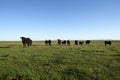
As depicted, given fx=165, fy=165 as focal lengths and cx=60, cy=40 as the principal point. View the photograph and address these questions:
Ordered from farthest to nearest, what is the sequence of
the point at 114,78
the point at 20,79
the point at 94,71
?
the point at 94,71
the point at 114,78
the point at 20,79

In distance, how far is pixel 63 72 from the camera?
12211 millimetres

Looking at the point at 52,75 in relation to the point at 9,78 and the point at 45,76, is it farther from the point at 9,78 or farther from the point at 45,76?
the point at 9,78

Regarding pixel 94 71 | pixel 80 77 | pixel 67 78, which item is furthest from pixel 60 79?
pixel 94 71

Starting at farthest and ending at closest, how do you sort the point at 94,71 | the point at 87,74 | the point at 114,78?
the point at 94,71
the point at 87,74
the point at 114,78

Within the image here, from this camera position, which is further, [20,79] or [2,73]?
[2,73]

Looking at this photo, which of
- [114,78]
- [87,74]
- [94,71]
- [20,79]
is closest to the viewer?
[20,79]

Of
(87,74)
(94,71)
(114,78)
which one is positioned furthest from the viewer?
(94,71)

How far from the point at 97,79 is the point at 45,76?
3432mm

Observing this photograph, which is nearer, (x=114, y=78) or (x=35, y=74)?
(x=114, y=78)

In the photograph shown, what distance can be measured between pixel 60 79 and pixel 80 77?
1412 millimetres

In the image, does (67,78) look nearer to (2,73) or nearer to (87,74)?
(87,74)

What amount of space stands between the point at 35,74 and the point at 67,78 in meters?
2.36

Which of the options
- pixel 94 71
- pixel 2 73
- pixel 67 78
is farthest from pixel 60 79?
pixel 2 73

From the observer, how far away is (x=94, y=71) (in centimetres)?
1235
